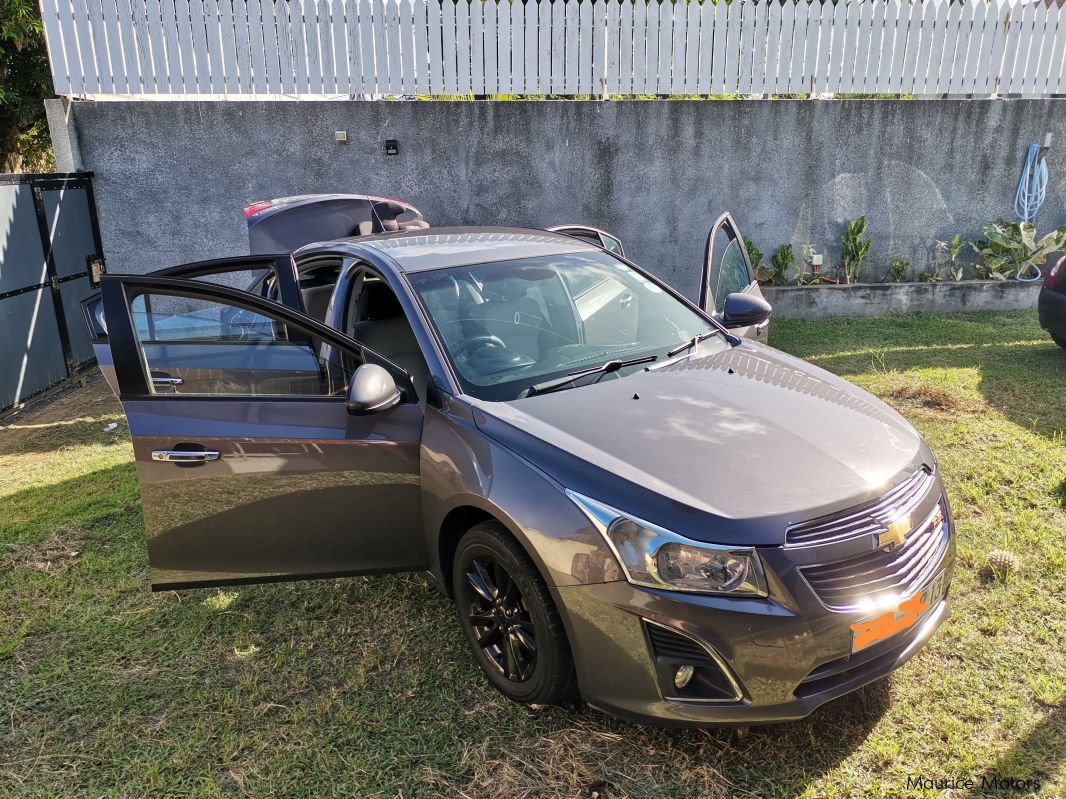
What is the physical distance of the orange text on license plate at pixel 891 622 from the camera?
7.48 ft

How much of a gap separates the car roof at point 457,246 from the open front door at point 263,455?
680 millimetres

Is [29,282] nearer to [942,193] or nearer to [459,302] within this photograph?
[459,302]

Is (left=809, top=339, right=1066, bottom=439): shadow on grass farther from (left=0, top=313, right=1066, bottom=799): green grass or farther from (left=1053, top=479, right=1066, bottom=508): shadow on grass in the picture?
(left=0, top=313, right=1066, bottom=799): green grass

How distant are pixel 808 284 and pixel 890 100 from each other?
229 cm

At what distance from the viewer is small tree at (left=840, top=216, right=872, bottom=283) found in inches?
347

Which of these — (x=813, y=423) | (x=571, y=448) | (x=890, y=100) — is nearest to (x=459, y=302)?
(x=571, y=448)

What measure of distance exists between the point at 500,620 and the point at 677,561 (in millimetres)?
801

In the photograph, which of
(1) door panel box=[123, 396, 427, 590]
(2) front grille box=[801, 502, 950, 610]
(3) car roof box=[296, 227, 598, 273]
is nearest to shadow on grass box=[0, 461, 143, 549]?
(1) door panel box=[123, 396, 427, 590]

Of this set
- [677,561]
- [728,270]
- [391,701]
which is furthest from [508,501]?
[728,270]

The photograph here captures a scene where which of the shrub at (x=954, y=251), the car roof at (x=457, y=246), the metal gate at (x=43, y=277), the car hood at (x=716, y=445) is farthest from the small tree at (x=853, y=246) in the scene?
the metal gate at (x=43, y=277)

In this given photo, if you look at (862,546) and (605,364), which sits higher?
(605,364)

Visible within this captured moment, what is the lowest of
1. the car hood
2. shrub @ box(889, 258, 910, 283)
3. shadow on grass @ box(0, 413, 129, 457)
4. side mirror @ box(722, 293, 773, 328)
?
shadow on grass @ box(0, 413, 129, 457)

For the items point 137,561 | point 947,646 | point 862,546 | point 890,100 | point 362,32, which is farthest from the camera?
point 890,100

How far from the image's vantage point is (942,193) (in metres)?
9.16
